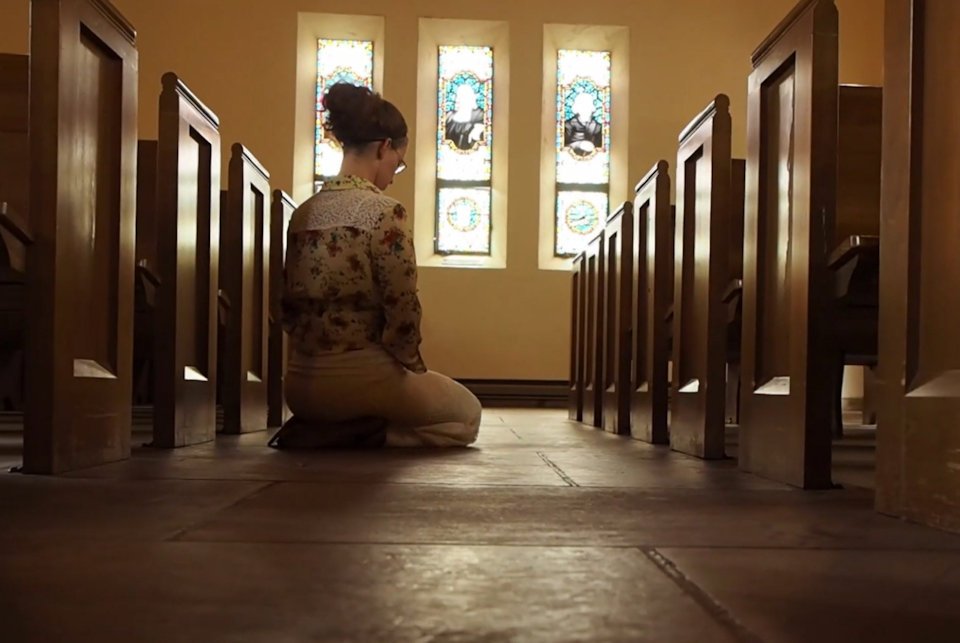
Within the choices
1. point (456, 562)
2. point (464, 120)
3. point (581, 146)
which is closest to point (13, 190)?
point (456, 562)

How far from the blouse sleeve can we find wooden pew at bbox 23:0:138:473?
30.4 inches

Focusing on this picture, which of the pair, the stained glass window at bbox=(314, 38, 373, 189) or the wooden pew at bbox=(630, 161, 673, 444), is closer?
the wooden pew at bbox=(630, 161, 673, 444)

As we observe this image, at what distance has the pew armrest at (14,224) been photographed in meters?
2.15

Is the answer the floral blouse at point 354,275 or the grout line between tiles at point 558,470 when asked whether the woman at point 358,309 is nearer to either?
the floral blouse at point 354,275

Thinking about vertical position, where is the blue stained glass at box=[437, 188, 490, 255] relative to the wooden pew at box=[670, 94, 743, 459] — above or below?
above

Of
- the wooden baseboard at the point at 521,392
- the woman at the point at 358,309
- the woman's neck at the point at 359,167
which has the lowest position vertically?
the wooden baseboard at the point at 521,392

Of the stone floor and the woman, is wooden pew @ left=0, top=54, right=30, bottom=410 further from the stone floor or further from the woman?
the woman

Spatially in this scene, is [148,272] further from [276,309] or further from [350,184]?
[276,309]

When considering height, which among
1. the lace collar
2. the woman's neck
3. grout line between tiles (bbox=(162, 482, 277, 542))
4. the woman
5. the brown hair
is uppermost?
the brown hair

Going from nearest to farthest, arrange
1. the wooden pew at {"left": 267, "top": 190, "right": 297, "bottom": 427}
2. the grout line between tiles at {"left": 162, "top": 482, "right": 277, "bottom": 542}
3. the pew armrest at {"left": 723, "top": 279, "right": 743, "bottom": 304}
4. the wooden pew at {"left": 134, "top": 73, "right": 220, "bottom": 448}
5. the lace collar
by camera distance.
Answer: the grout line between tiles at {"left": 162, "top": 482, "right": 277, "bottom": 542}, the pew armrest at {"left": 723, "top": 279, "right": 743, "bottom": 304}, the wooden pew at {"left": 134, "top": 73, "right": 220, "bottom": 448}, the lace collar, the wooden pew at {"left": 267, "top": 190, "right": 297, "bottom": 427}

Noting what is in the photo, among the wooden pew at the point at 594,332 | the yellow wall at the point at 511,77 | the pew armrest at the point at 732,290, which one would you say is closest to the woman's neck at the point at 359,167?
the pew armrest at the point at 732,290

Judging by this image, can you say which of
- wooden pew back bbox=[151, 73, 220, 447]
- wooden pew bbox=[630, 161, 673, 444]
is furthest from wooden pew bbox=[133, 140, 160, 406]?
wooden pew bbox=[630, 161, 673, 444]

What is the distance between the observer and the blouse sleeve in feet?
10.8

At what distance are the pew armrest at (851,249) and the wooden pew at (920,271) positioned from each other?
269mm
